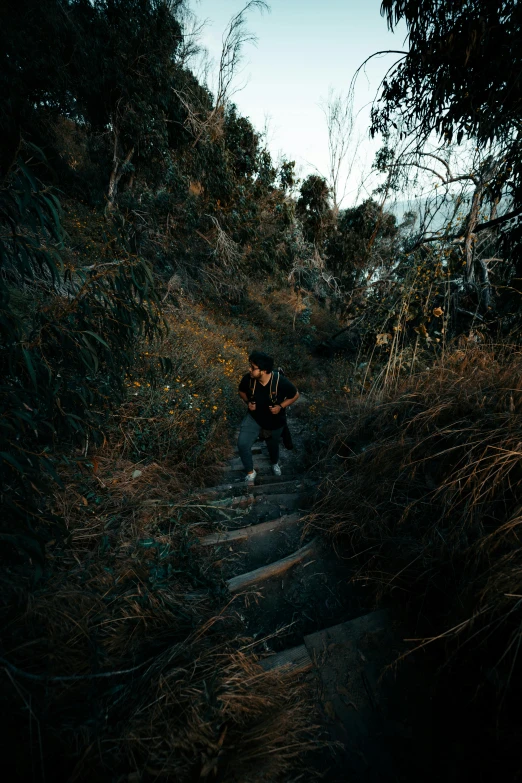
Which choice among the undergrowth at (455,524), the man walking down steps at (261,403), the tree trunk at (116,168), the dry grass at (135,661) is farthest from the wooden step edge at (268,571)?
the tree trunk at (116,168)

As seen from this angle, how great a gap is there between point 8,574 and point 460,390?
344cm

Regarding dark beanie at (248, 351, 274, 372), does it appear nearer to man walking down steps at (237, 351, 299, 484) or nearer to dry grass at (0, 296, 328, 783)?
man walking down steps at (237, 351, 299, 484)

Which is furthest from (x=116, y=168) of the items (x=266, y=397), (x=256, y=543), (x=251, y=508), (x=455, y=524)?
(x=455, y=524)

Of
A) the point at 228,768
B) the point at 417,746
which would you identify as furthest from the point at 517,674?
the point at 228,768

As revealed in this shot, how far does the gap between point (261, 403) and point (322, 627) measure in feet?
8.10

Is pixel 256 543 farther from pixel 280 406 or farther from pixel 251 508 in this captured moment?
pixel 280 406

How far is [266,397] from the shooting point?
13.3 feet

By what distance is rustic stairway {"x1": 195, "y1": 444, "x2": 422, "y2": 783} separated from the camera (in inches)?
58.7

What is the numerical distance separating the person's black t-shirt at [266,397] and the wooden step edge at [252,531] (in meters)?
1.35

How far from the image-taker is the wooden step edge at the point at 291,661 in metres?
1.74

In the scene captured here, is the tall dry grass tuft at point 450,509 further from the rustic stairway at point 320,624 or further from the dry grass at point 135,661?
the dry grass at point 135,661

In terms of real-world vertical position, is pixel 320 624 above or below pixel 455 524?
below

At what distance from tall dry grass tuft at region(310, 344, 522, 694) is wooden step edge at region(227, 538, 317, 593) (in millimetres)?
277

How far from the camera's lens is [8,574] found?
5.98 ft
